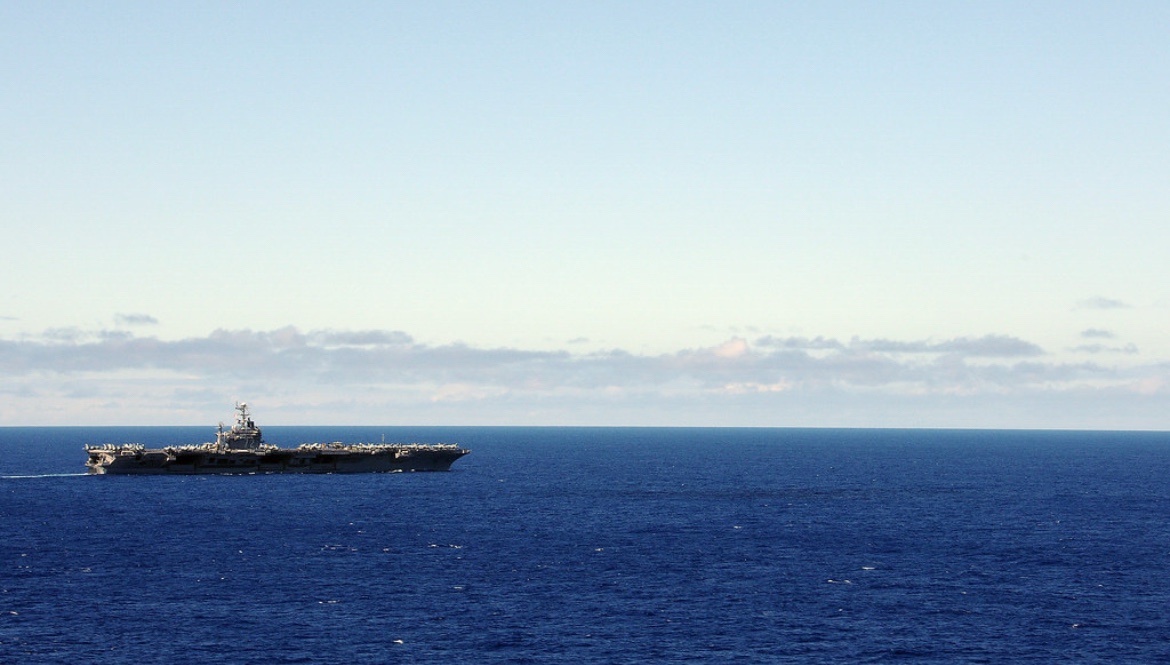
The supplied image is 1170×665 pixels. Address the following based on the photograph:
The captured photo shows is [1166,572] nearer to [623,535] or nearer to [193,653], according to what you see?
[623,535]

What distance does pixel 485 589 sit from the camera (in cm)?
9438

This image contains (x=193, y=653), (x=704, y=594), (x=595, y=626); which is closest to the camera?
(x=193, y=653)

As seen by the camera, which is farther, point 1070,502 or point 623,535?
point 1070,502

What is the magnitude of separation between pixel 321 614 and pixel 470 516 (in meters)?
64.8

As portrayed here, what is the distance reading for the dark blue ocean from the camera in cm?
7506

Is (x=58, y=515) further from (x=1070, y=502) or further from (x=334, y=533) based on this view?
(x=1070, y=502)

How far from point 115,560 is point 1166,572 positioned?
9992cm

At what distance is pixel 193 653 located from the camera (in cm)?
7212

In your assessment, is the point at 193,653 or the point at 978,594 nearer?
the point at 193,653

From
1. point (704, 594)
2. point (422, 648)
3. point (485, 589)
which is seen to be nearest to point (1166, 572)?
point (704, 594)

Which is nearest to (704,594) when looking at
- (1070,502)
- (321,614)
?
(321,614)

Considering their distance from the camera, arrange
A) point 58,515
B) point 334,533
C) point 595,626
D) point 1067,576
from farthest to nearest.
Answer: point 58,515 → point 334,533 → point 1067,576 → point 595,626

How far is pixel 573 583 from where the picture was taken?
318ft

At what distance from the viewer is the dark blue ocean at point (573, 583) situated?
75062 mm
